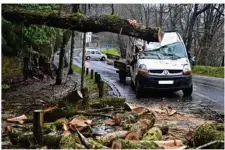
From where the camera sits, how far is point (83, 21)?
1116 centimetres

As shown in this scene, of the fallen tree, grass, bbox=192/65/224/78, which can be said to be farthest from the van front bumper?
grass, bbox=192/65/224/78

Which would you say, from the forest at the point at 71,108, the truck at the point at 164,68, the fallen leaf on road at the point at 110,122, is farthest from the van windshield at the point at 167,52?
the fallen leaf on road at the point at 110,122

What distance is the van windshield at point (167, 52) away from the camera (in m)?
14.4

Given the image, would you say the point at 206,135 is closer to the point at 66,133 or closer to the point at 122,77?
the point at 66,133

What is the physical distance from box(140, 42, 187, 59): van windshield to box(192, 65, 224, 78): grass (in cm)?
1440

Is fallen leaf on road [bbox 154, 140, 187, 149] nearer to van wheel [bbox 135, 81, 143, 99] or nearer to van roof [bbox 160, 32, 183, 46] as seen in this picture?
van wheel [bbox 135, 81, 143, 99]

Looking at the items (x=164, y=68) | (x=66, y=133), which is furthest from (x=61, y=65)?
(x=66, y=133)

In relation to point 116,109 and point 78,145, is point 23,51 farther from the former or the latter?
point 78,145

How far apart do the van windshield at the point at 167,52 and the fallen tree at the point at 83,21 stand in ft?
11.7

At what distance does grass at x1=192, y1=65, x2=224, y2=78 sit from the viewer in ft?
97.0

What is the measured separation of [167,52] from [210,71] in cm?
1762

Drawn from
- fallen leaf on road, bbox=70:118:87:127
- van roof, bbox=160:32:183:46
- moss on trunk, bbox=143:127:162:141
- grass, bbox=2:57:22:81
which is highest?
van roof, bbox=160:32:183:46

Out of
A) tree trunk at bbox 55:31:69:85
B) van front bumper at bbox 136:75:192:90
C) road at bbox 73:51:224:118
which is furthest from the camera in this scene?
tree trunk at bbox 55:31:69:85

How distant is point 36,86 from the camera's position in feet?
54.3
